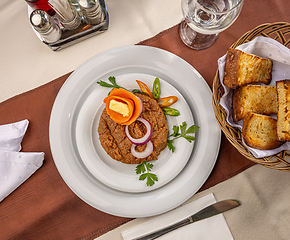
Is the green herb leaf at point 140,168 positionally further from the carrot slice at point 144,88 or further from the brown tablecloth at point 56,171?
the carrot slice at point 144,88

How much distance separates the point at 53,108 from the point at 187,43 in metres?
1.36

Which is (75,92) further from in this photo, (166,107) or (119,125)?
(166,107)

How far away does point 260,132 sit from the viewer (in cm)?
154

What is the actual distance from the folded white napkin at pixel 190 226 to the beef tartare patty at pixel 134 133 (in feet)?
1.77

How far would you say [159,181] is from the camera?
175 cm

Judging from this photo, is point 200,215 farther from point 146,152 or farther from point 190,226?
point 146,152

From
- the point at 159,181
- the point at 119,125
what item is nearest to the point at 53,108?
the point at 119,125

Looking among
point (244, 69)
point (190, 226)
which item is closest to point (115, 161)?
point (190, 226)

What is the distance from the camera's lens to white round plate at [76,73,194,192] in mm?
1763

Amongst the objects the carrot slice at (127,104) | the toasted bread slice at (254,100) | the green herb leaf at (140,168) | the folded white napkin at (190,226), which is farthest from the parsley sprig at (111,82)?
the folded white napkin at (190,226)

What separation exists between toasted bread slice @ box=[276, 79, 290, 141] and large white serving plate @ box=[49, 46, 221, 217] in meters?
0.46

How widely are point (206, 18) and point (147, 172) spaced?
1421mm

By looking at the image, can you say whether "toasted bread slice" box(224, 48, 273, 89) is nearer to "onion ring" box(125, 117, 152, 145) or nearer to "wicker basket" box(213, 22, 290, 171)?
"wicker basket" box(213, 22, 290, 171)

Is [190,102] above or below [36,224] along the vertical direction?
above
